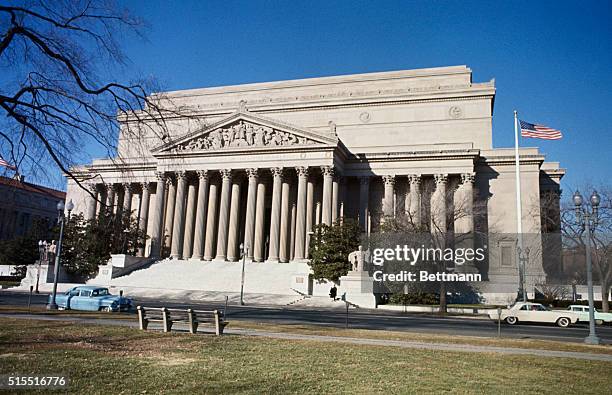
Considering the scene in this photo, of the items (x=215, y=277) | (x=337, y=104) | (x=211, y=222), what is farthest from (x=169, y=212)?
(x=337, y=104)

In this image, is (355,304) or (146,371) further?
(355,304)

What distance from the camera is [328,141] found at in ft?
173

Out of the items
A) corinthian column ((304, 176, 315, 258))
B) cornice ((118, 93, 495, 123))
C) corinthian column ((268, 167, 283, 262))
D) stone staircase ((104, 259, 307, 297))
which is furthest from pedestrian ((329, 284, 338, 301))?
cornice ((118, 93, 495, 123))

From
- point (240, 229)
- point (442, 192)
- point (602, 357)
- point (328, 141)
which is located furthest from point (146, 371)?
point (240, 229)

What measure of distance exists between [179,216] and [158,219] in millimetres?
2554

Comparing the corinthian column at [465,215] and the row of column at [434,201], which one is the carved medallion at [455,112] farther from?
the corinthian column at [465,215]

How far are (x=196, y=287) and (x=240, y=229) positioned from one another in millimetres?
15373

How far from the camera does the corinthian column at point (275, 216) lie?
5351cm

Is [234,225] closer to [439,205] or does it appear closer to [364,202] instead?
[364,202]

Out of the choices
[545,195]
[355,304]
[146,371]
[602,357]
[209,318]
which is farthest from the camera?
[545,195]

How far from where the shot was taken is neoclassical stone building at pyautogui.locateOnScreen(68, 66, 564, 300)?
5369cm

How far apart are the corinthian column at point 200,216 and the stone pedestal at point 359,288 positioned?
21856mm

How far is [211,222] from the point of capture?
57406mm

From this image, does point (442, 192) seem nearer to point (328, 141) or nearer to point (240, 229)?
point (328, 141)
